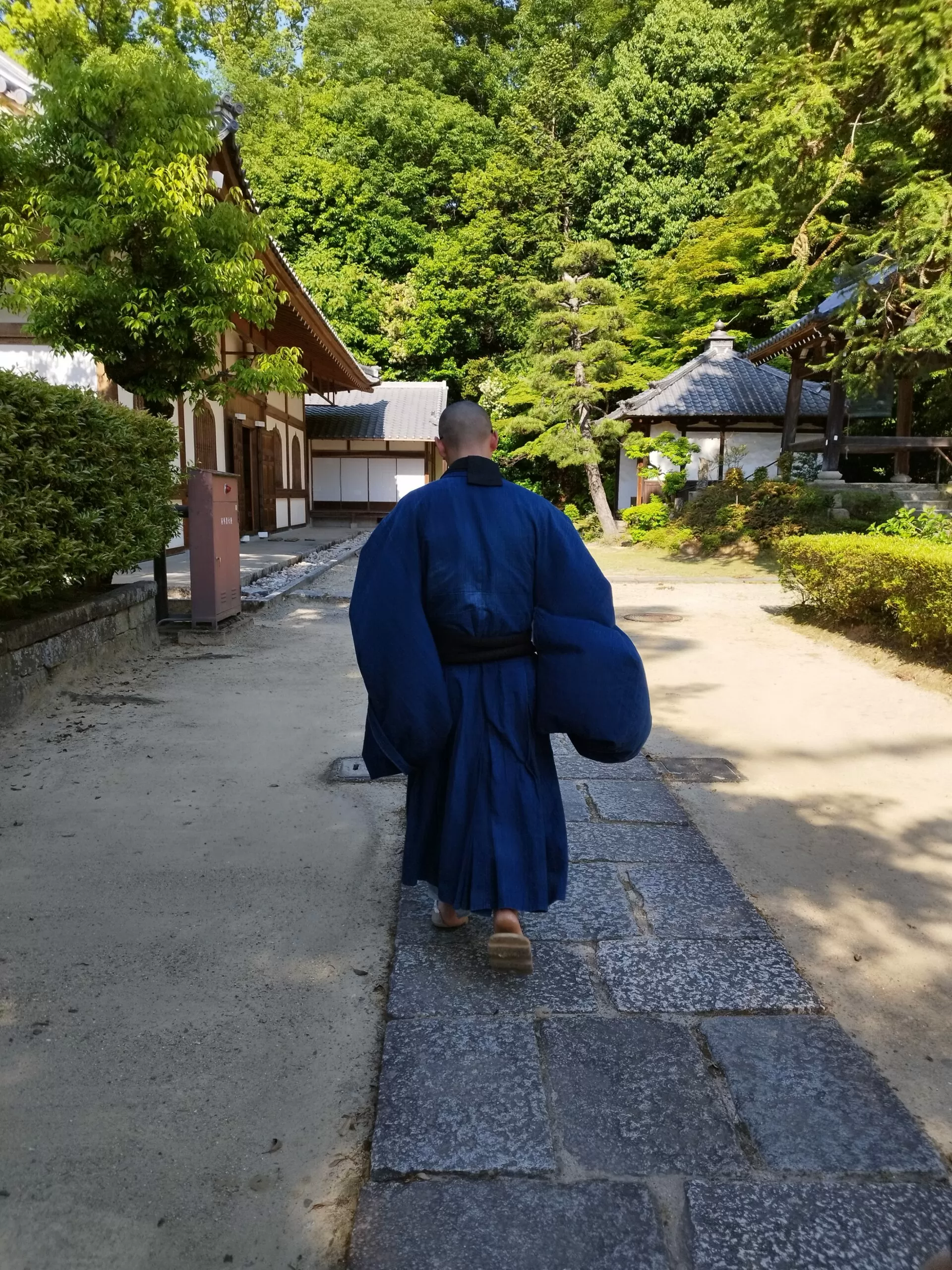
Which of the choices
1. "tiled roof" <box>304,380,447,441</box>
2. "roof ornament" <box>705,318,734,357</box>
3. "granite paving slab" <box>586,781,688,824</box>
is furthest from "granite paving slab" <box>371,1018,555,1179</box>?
"roof ornament" <box>705,318,734,357</box>

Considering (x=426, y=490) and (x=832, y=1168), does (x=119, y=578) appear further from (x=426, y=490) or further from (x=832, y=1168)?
(x=832, y=1168)

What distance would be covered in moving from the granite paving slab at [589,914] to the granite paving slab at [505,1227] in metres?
0.98

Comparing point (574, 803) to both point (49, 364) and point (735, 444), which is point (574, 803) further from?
point (735, 444)

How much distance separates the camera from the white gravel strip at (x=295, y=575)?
9.11 meters

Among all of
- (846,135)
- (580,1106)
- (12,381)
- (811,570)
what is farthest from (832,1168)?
(846,135)

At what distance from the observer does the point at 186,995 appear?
7.40 ft

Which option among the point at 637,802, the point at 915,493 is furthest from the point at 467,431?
the point at 915,493

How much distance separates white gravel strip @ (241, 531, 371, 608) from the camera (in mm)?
9109

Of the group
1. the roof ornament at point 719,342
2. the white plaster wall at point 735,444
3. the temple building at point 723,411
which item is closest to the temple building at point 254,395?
the temple building at point 723,411

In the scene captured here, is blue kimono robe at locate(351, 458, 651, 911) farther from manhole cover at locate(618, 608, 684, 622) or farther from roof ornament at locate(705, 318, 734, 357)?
roof ornament at locate(705, 318, 734, 357)

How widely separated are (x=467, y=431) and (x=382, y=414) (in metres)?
23.2

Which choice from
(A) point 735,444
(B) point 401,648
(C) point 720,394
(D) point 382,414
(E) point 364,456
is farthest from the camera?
(E) point 364,456

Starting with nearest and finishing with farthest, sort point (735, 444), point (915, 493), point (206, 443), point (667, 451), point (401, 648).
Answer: point (401, 648) < point (206, 443) < point (915, 493) < point (667, 451) < point (735, 444)

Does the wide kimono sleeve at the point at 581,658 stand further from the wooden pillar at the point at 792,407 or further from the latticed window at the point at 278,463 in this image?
the latticed window at the point at 278,463
